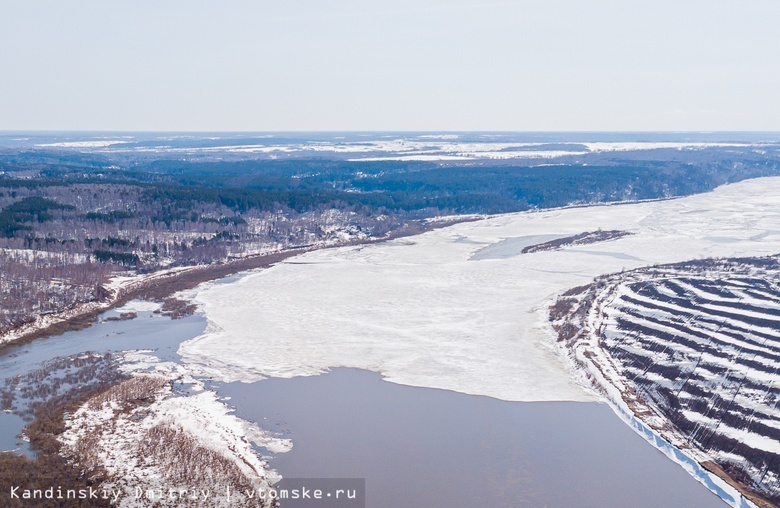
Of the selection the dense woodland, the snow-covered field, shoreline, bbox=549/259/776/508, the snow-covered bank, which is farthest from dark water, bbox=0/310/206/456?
shoreline, bbox=549/259/776/508

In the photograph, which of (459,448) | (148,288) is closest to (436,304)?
(459,448)

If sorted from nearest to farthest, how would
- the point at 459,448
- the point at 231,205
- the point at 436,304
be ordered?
the point at 459,448
the point at 436,304
the point at 231,205

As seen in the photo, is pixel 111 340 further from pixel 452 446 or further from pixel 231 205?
pixel 231 205

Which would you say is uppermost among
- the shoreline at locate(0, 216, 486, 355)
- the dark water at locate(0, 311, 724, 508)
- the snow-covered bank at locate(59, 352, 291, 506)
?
the snow-covered bank at locate(59, 352, 291, 506)

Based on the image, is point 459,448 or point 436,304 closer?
point 459,448

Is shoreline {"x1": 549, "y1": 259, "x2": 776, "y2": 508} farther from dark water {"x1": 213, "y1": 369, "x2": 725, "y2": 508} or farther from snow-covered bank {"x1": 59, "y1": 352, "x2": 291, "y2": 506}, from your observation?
snow-covered bank {"x1": 59, "y1": 352, "x2": 291, "y2": 506}
